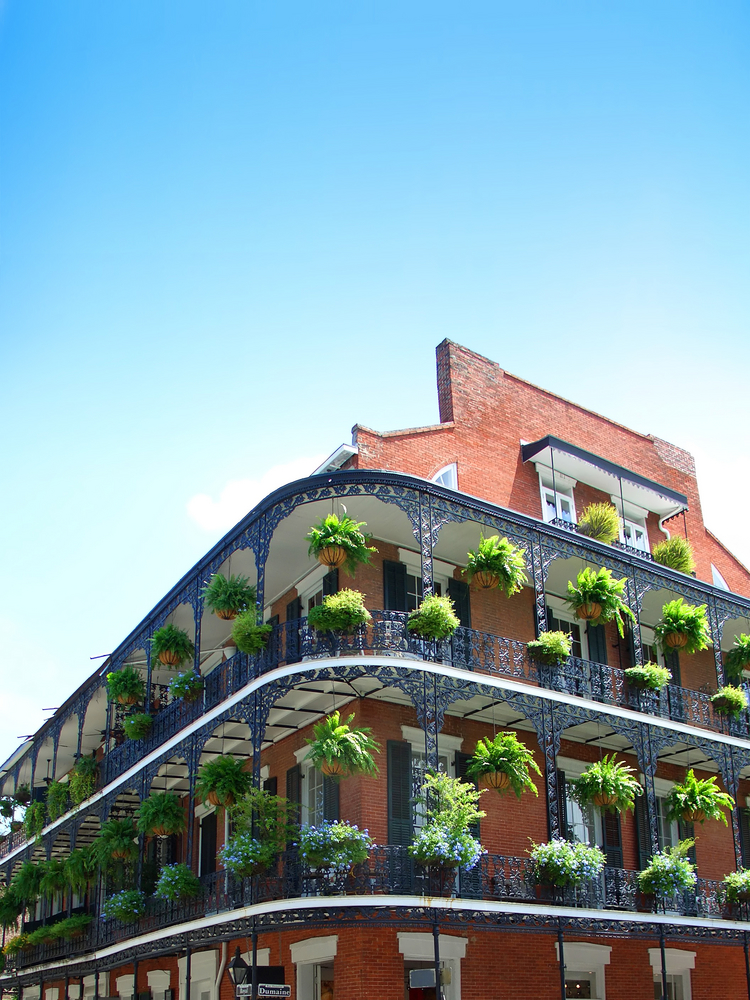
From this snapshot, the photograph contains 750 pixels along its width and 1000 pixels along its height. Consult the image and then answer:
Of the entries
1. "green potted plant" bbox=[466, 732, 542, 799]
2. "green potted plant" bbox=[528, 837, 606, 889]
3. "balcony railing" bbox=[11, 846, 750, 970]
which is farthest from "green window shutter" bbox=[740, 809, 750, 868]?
"green potted plant" bbox=[466, 732, 542, 799]

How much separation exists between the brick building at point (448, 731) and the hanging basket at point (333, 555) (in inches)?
35.1

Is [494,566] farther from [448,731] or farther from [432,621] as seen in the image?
[448,731]

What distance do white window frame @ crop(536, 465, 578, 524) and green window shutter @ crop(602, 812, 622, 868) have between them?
6.08 metres

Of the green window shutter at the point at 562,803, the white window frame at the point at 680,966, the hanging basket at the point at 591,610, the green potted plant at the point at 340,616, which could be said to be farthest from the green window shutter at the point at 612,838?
the green potted plant at the point at 340,616

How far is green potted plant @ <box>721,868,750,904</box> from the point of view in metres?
17.0

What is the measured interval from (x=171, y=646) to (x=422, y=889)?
755 centimetres

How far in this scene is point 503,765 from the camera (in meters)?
15.0

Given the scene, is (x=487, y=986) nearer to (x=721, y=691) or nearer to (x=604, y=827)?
(x=604, y=827)

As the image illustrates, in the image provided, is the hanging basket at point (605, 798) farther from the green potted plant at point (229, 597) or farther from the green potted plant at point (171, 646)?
the green potted plant at point (171, 646)

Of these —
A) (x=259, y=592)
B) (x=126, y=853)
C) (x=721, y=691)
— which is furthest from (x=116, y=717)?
(x=721, y=691)

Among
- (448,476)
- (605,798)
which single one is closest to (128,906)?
(605,798)

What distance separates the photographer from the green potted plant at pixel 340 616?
15016 millimetres

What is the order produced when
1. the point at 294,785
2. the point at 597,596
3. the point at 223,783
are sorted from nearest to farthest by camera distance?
1. the point at 223,783
2. the point at 597,596
3. the point at 294,785

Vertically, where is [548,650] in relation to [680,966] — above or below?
above
